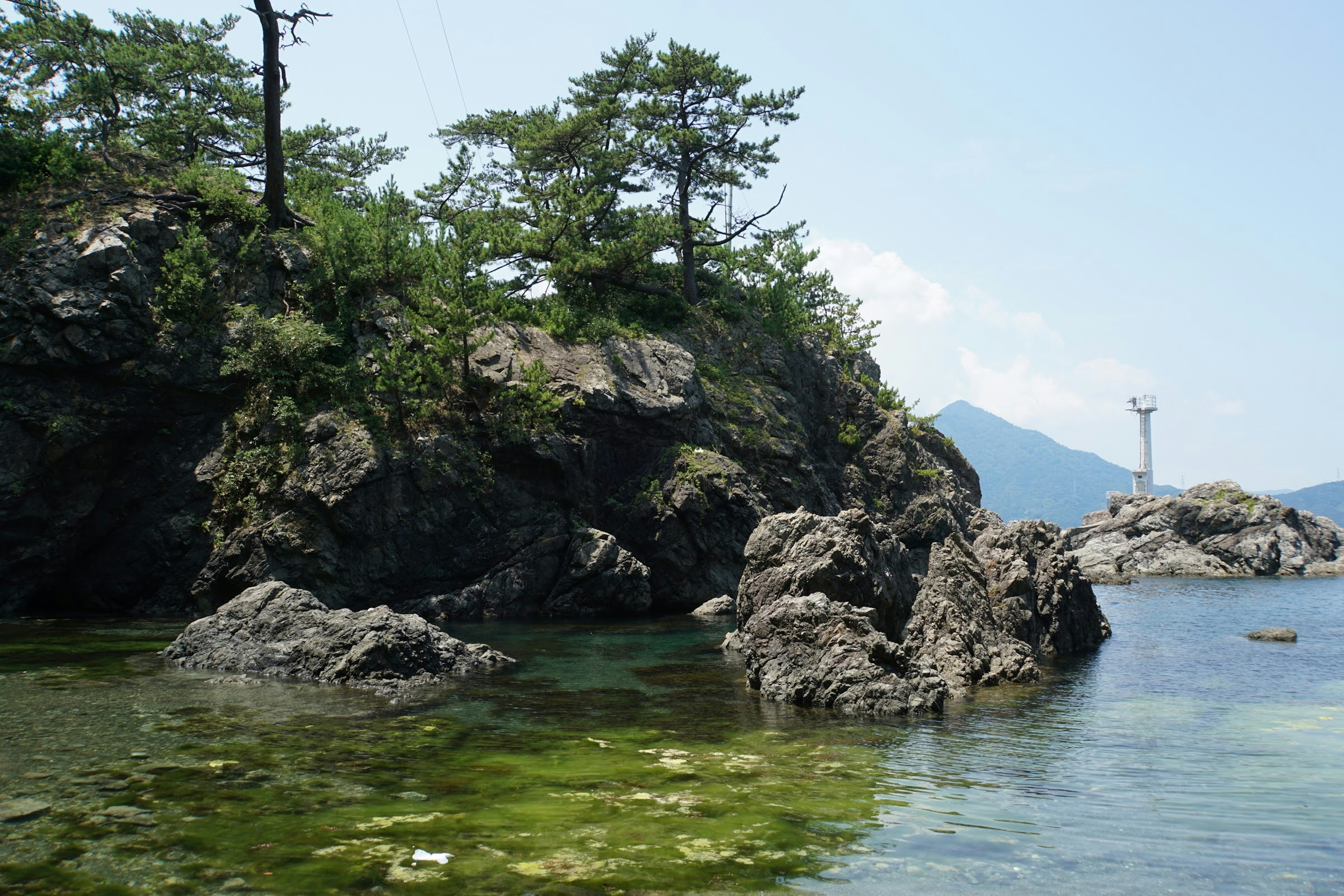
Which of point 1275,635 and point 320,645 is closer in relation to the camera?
point 320,645

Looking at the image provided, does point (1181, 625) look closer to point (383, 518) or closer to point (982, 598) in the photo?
point (982, 598)

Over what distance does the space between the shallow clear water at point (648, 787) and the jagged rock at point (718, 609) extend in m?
11.7

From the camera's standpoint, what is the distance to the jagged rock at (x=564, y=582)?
89.9ft

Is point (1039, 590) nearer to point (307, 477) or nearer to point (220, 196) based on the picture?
point (307, 477)

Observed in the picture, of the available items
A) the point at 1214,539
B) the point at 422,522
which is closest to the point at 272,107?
the point at 422,522

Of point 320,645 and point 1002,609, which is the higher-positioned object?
point 1002,609

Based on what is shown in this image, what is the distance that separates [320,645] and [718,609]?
49.4 feet

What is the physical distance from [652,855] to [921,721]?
23.8 feet

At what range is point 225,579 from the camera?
82.6 feet

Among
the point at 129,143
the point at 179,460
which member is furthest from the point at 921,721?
the point at 129,143

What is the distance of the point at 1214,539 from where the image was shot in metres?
56.6

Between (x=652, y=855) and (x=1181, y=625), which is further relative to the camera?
(x=1181, y=625)

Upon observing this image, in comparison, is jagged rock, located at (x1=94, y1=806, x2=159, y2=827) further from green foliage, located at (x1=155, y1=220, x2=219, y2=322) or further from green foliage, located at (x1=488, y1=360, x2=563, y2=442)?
green foliage, located at (x1=155, y1=220, x2=219, y2=322)

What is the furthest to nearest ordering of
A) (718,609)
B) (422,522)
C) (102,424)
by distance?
(718,609) < (422,522) < (102,424)
